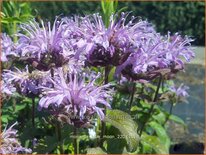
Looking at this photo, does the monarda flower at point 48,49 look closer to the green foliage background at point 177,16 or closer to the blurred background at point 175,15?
the blurred background at point 175,15

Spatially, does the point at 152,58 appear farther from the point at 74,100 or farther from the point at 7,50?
the point at 7,50

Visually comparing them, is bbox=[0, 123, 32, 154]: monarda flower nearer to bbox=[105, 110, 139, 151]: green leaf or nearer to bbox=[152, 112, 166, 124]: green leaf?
bbox=[105, 110, 139, 151]: green leaf

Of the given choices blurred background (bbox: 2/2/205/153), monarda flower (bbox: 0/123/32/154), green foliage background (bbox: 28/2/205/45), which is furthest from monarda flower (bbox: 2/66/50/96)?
green foliage background (bbox: 28/2/205/45)

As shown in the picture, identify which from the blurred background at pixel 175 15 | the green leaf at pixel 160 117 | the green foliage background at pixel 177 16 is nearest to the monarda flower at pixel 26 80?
the green leaf at pixel 160 117

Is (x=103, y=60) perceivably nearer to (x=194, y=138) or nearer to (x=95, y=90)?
(x=95, y=90)

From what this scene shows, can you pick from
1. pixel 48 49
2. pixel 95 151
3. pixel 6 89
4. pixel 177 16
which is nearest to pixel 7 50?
pixel 6 89
